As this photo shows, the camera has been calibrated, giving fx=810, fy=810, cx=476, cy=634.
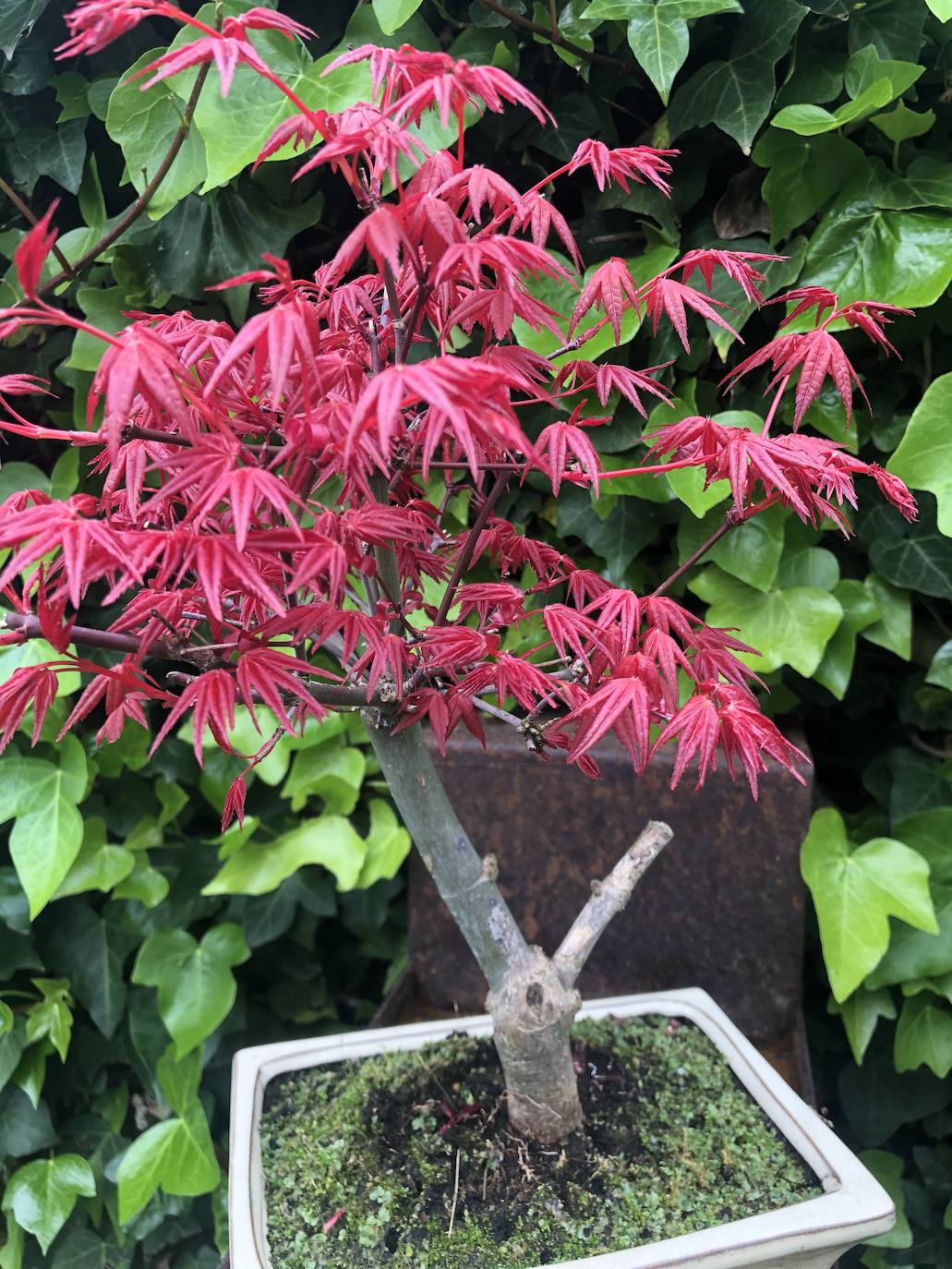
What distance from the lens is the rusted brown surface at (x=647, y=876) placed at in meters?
0.95

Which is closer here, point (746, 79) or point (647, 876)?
point (746, 79)

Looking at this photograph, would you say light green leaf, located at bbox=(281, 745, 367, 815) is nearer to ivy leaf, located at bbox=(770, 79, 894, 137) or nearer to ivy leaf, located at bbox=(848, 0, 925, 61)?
ivy leaf, located at bbox=(770, 79, 894, 137)

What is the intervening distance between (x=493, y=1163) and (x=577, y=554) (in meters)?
0.71

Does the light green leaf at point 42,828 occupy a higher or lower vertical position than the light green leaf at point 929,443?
lower

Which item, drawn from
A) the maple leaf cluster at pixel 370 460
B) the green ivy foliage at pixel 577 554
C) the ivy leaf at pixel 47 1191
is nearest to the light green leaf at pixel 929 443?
the green ivy foliage at pixel 577 554

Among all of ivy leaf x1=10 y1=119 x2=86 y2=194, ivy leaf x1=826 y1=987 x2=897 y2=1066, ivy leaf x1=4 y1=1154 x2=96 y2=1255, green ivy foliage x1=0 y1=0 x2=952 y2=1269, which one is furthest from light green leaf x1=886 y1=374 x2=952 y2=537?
ivy leaf x1=4 y1=1154 x2=96 y2=1255

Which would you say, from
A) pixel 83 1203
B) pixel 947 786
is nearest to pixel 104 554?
pixel 947 786

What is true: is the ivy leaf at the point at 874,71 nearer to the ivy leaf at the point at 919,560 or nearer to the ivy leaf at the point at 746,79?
the ivy leaf at the point at 746,79

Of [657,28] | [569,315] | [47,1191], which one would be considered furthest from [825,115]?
[47,1191]

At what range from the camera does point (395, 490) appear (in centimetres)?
66

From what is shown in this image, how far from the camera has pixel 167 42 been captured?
3.11ft

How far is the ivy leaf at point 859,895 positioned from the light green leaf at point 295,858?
54cm

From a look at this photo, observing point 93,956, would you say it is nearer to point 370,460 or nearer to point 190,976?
point 190,976

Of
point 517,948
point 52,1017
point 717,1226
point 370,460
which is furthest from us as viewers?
point 52,1017
